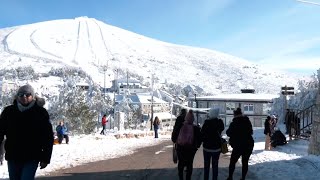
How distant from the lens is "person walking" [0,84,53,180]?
5699mm

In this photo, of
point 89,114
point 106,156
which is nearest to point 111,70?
point 89,114

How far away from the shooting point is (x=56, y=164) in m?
13.4

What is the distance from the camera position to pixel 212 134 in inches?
352

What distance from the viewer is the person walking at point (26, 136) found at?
5699mm

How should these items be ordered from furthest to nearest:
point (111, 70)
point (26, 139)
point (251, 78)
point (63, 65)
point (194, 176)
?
1. point (251, 78)
2. point (111, 70)
3. point (63, 65)
4. point (194, 176)
5. point (26, 139)

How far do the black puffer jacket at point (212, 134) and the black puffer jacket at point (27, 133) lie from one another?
3.93m

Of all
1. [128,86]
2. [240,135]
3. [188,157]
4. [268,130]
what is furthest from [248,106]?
[128,86]

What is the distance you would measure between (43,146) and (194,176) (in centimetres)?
591

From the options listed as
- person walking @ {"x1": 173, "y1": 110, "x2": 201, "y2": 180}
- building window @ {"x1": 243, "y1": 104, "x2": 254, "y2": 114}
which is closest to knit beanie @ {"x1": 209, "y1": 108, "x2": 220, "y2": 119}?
person walking @ {"x1": 173, "y1": 110, "x2": 201, "y2": 180}

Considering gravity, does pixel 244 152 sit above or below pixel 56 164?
above

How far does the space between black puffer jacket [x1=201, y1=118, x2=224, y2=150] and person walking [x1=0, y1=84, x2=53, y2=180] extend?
393 centimetres

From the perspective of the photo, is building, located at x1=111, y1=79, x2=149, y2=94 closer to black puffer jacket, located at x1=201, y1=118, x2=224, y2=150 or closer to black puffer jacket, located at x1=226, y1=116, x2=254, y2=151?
black puffer jacket, located at x1=226, y1=116, x2=254, y2=151

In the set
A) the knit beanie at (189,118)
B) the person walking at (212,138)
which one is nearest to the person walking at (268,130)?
the person walking at (212,138)

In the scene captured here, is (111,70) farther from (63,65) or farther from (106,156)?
(106,156)
